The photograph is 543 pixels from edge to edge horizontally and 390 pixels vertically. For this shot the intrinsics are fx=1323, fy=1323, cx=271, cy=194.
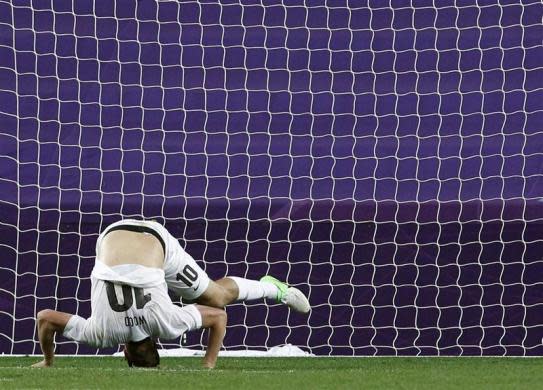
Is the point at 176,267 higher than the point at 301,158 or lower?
higher

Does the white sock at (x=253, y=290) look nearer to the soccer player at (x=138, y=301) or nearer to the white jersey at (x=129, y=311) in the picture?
the soccer player at (x=138, y=301)

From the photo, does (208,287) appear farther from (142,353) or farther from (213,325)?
(142,353)

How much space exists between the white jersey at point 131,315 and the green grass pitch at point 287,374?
0.20m

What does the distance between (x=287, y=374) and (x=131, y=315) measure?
870 mm

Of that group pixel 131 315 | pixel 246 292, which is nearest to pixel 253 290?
pixel 246 292

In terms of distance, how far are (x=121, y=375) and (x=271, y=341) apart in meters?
2.74

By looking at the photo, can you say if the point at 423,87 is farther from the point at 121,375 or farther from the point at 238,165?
the point at 121,375

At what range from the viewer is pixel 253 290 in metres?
7.87

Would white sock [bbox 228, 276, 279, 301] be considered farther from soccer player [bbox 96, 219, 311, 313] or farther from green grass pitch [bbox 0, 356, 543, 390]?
green grass pitch [bbox 0, 356, 543, 390]

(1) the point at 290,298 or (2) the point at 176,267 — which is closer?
(2) the point at 176,267

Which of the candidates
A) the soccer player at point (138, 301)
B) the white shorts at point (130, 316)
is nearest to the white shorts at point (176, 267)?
the soccer player at point (138, 301)

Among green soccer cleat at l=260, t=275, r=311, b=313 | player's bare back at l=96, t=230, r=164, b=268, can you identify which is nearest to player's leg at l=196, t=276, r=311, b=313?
green soccer cleat at l=260, t=275, r=311, b=313

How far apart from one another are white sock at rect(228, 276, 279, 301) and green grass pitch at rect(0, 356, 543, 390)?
41cm

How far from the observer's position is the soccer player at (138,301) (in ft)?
22.8
